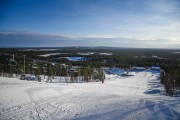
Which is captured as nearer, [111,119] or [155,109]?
[111,119]

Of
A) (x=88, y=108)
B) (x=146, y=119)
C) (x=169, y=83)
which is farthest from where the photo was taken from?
(x=169, y=83)

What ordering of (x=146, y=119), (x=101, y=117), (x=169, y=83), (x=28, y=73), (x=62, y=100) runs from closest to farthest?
(x=146, y=119) < (x=101, y=117) < (x=62, y=100) < (x=169, y=83) < (x=28, y=73)

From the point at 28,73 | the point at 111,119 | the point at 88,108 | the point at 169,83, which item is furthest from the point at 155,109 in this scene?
the point at 28,73

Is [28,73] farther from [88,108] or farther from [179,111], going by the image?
[179,111]

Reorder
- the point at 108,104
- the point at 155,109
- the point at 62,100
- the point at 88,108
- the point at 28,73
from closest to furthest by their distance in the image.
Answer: the point at 155,109 < the point at 88,108 < the point at 108,104 < the point at 62,100 < the point at 28,73

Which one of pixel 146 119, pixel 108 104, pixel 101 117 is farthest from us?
pixel 108 104

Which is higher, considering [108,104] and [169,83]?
[108,104]

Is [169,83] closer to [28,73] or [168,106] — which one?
[168,106]

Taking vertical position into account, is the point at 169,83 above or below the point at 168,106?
below

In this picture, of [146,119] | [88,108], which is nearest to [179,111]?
[146,119]
